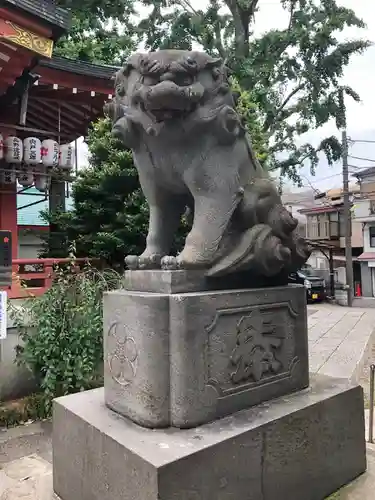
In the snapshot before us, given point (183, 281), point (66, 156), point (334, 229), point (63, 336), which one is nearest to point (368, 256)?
point (334, 229)

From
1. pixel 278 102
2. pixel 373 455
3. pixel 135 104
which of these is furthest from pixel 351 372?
pixel 278 102

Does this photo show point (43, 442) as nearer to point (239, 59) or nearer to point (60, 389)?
point (60, 389)

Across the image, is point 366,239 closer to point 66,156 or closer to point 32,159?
point 66,156

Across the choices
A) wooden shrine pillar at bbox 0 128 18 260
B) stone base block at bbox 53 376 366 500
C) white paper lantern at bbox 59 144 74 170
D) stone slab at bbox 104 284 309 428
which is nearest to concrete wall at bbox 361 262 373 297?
white paper lantern at bbox 59 144 74 170

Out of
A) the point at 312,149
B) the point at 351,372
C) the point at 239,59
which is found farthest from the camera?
the point at 312,149

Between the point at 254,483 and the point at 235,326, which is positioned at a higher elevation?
the point at 235,326

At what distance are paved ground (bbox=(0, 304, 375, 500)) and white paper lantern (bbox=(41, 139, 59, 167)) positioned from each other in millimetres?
4751

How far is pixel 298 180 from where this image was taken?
1639 cm

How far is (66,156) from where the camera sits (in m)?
7.90

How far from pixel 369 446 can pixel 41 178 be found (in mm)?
6975

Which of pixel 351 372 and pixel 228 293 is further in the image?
pixel 351 372

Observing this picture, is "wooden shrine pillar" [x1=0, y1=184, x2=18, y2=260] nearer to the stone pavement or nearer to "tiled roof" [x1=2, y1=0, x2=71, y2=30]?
"tiled roof" [x1=2, y1=0, x2=71, y2=30]

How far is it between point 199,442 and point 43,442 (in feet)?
9.96

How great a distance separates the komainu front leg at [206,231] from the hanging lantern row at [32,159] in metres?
5.96
